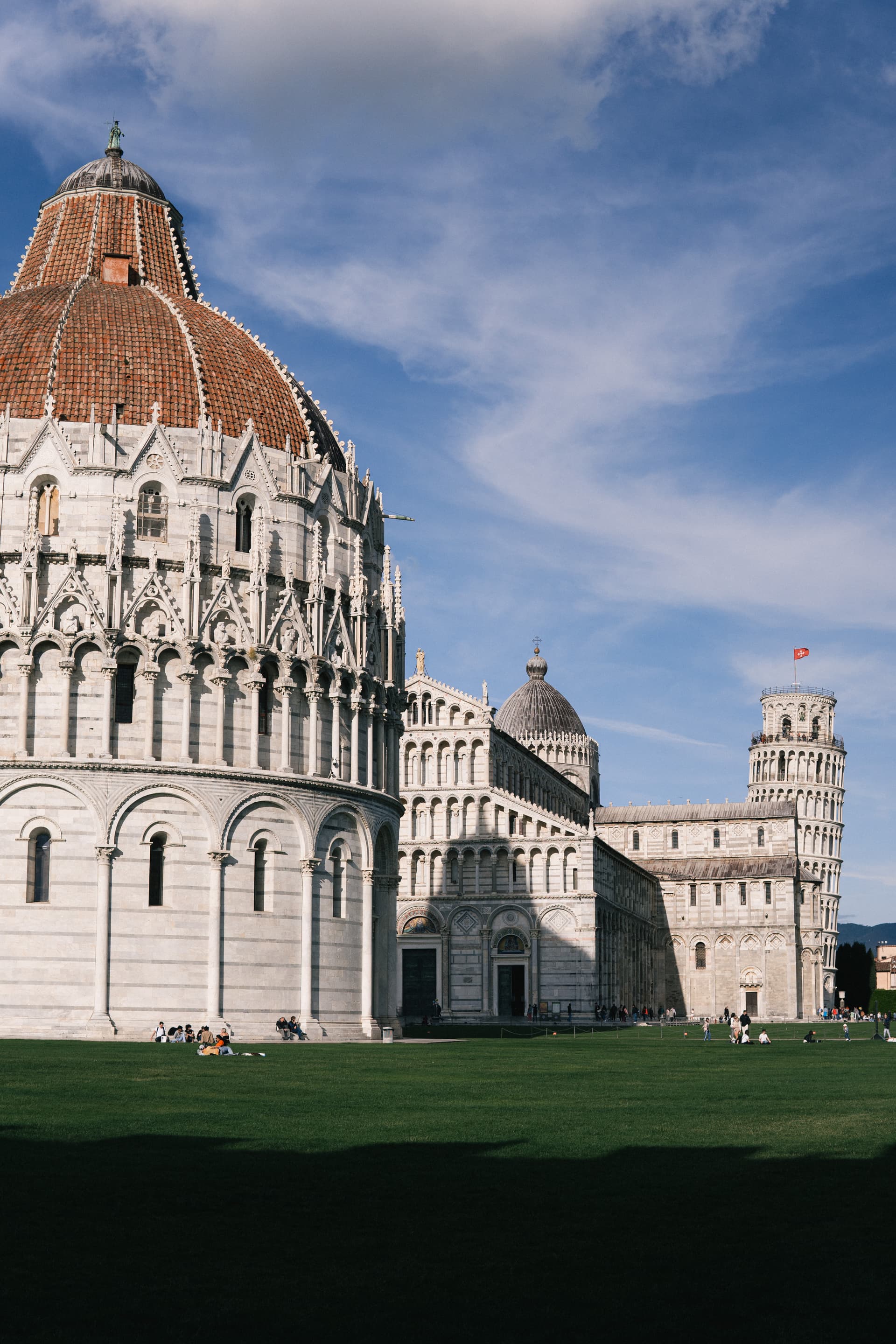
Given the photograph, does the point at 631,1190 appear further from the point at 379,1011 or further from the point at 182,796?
the point at 379,1011

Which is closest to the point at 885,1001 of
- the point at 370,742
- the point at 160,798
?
the point at 370,742

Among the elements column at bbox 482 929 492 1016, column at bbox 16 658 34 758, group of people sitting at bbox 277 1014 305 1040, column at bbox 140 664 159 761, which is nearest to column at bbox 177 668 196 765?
column at bbox 140 664 159 761

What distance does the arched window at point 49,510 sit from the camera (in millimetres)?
52344

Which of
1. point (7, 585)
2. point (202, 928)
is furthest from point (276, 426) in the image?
point (202, 928)

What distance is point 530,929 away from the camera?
104m

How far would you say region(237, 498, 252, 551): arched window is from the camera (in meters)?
54.2

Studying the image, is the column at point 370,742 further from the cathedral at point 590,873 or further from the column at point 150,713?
the cathedral at point 590,873

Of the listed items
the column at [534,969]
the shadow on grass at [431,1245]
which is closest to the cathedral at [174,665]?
the shadow on grass at [431,1245]

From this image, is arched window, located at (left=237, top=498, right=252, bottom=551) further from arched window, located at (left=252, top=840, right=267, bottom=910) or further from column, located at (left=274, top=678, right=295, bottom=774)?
arched window, located at (left=252, top=840, right=267, bottom=910)

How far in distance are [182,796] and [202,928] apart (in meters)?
4.26

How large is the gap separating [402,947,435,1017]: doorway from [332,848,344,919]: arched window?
165ft

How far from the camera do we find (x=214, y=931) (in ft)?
168

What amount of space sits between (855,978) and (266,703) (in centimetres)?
11192

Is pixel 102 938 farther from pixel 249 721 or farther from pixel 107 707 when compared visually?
pixel 249 721
